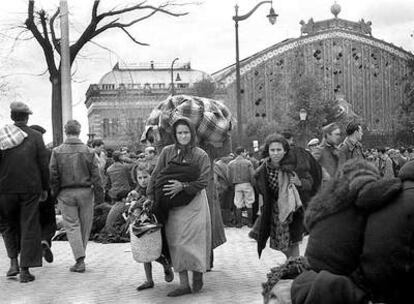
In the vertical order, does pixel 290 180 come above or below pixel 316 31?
below

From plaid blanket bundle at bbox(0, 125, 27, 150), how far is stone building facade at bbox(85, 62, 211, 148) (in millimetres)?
46747

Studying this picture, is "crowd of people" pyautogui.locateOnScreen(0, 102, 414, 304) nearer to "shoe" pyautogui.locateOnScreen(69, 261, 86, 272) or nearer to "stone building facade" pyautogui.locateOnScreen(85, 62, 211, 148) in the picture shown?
"shoe" pyautogui.locateOnScreen(69, 261, 86, 272)

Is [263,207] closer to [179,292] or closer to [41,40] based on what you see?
[179,292]

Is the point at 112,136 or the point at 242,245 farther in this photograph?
the point at 112,136

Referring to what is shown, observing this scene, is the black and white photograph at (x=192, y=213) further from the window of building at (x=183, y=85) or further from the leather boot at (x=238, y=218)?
the window of building at (x=183, y=85)

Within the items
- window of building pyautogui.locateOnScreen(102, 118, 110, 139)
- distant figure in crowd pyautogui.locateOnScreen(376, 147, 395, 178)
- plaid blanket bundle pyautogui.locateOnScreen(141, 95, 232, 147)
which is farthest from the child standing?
window of building pyautogui.locateOnScreen(102, 118, 110, 139)

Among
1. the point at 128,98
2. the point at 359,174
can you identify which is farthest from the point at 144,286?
the point at 128,98

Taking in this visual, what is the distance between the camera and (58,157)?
10.2 metres

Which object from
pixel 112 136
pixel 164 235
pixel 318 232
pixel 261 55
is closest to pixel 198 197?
pixel 164 235

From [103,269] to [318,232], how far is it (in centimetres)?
746

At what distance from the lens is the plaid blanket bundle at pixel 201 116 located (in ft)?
31.2

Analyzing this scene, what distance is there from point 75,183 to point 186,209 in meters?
2.41

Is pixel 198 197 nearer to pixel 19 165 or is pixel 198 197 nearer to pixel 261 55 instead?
pixel 19 165

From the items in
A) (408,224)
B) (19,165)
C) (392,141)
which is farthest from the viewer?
(392,141)
